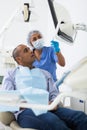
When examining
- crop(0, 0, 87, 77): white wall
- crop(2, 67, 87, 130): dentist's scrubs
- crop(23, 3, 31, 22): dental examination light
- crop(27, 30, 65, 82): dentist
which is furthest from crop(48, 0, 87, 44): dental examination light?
crop(0, 0, 87, 77): white wall

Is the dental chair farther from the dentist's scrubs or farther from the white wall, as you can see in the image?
the white wall

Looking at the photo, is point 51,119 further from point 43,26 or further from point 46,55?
point 43,26

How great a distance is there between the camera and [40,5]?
3.50m

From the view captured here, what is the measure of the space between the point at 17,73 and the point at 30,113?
0.33 meters

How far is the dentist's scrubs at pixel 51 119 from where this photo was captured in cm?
145

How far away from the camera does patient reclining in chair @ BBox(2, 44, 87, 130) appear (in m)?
1.47

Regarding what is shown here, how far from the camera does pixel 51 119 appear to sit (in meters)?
1.48

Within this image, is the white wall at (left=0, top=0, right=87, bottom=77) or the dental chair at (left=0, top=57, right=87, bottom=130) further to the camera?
the white wall at (left=0, top=0, right=87, bottom=77)

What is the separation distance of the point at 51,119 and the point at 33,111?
0.16 m

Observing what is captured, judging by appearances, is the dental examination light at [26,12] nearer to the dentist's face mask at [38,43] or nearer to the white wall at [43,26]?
the dentist's face mask at [38,43]

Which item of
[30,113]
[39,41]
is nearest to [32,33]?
[39,41]

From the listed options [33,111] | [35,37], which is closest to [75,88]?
[33,111]

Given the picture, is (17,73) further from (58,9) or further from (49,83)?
(58,9)

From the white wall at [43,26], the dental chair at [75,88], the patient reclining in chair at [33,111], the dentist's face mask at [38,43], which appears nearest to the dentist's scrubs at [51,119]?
the patient reclining in chair at [33,111]
